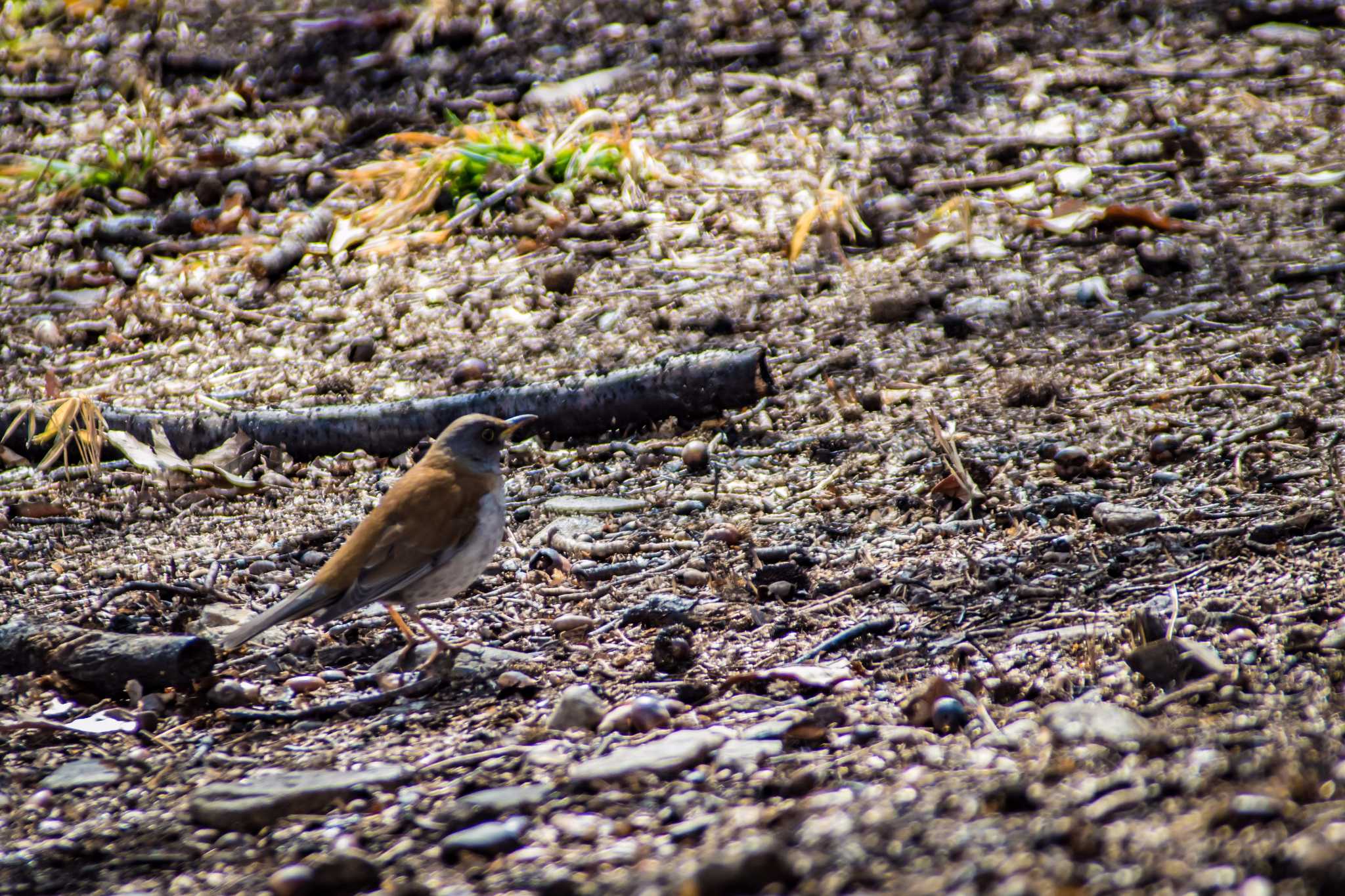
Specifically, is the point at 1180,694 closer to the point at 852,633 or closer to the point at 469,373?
the point at 852,633

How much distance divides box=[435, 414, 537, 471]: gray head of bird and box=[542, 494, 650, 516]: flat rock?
0.56m

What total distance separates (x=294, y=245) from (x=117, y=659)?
4.78m

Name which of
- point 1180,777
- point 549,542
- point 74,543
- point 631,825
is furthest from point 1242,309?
point 74,543

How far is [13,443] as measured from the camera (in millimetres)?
6641

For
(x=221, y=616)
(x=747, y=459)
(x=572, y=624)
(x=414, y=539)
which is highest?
(x=414, y=539)

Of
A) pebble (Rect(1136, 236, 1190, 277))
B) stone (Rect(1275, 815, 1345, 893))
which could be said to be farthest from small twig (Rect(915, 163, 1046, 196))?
stone (Rect(1275, 815, 1345, 893))

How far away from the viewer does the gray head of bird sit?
4.88 m

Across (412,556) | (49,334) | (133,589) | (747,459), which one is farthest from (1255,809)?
(49,334)

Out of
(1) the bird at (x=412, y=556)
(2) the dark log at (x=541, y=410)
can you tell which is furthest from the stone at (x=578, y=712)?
(2) the dark log at (x=541, y=410)

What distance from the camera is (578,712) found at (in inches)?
142

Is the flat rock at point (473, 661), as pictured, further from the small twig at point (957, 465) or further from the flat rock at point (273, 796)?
the small twig at point (957, 465)

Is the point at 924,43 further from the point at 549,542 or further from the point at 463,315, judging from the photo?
the point at 549,542

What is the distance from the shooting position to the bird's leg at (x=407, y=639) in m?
4.27

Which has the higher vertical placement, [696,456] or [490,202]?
[490,202]
